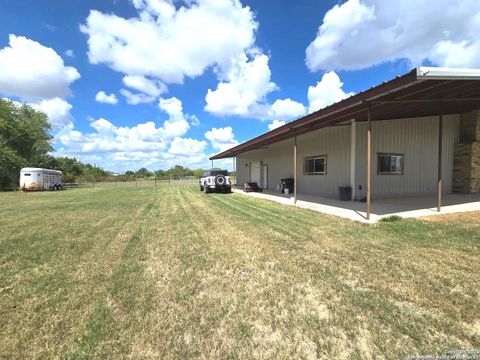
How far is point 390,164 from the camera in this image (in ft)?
38.9

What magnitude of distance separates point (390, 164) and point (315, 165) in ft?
11.1

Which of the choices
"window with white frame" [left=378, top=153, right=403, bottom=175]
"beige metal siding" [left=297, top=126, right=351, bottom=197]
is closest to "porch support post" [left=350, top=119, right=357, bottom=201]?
"beige metal siding" [left=297, top=126, right=351, bottom=197]

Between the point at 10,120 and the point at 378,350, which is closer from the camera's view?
the point at 378,350

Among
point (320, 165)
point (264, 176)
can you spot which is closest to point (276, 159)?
point (264, 176)

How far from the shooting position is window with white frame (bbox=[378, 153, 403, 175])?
11.7 m

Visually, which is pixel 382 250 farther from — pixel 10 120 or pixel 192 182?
pixel 10 120

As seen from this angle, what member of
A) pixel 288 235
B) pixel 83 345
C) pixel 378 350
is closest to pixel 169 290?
pixel 83 345

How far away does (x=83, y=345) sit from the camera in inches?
85.5

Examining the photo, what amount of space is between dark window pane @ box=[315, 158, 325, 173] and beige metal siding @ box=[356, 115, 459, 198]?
2133 mm

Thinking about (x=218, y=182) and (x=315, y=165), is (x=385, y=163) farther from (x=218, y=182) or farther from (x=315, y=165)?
(x=218, y=182)

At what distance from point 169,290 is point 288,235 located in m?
3.06

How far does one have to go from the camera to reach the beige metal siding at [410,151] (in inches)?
446

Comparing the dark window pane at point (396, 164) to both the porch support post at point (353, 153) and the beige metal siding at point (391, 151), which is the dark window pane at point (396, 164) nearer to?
the beige metal siding at point (391, 151)

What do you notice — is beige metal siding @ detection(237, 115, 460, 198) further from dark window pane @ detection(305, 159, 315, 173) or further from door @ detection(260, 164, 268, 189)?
door @ detection(260, 164, 268, 189)
